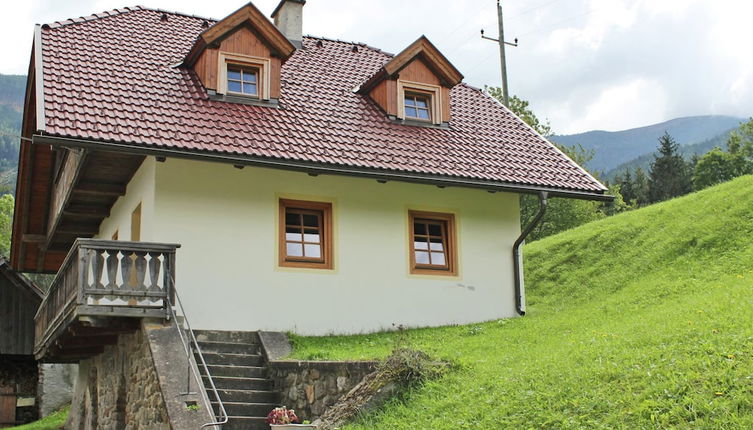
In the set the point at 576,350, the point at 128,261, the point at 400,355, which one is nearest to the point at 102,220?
the point at 128,261

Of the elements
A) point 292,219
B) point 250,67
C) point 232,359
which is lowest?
point 232,359

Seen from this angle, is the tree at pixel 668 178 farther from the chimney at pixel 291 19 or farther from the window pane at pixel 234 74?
the window pane at pixel 234 74

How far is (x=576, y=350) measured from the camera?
9820mm

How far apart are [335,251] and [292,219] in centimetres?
90

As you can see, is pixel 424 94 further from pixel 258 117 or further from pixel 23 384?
pixel 23 384

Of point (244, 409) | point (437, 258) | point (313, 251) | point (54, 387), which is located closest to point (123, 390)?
point (244, 409)

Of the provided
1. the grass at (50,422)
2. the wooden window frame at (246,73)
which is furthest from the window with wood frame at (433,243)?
the grass at (50,422)

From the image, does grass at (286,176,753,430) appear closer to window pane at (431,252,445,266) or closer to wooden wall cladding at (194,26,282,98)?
window pane at (431,252,445,266)

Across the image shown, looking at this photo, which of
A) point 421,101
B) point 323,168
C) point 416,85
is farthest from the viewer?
point 421,101

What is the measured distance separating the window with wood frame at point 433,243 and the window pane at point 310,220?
173 cm

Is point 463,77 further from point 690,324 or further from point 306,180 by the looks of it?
point 690,324

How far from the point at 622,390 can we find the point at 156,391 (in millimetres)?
5612

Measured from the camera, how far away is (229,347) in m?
12.6

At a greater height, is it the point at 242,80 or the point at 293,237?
the point at 242,80
